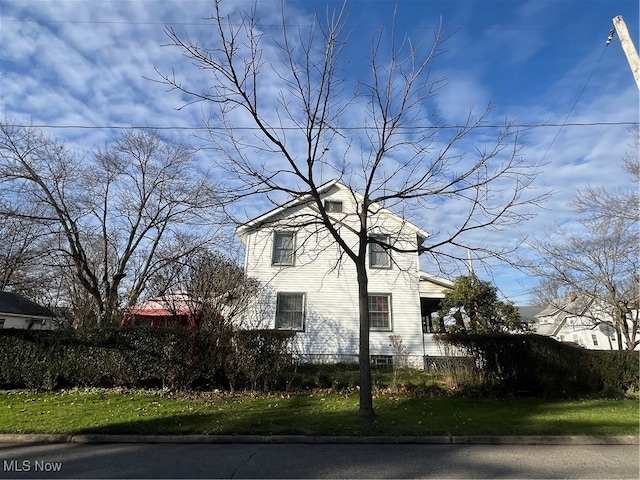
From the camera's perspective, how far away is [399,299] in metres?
18.1

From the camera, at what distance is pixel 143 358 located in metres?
10.5

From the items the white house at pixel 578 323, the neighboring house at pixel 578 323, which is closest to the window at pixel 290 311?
the neighboring house at pixel 578 323

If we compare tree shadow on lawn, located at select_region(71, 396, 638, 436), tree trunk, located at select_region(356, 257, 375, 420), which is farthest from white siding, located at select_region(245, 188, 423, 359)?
tree trunk, located at select_region(356, 257, 375, 420)

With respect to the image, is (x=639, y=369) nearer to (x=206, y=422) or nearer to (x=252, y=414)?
(x=252, y=414)

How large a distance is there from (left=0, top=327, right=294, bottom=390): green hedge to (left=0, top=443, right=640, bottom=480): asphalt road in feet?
13.5

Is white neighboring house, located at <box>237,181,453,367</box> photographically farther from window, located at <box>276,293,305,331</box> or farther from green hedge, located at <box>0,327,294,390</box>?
green hedge, located at <box>0,327,294,390</box>

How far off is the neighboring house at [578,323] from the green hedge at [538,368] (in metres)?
8.31

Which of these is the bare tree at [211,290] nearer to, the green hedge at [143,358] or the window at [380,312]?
the green hedge at [143,358]

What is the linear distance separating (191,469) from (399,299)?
561 inches

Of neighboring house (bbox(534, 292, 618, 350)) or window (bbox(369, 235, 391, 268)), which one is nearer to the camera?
window (bbox(369, 235, 391, 268))

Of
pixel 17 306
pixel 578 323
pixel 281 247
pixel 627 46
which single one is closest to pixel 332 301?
pixel 281 247

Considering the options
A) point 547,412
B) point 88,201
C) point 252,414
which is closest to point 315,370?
point 252,414

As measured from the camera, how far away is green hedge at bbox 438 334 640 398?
33.9ft

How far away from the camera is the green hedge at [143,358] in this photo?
33.7ft
